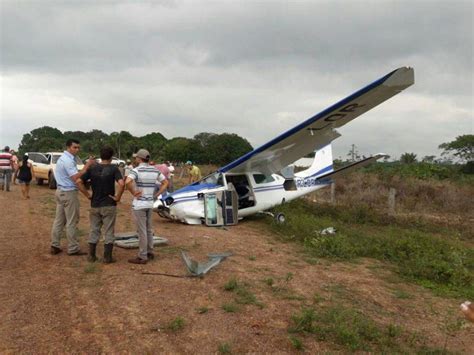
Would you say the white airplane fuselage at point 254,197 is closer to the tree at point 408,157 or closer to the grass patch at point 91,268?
the grass patch at point 91,268

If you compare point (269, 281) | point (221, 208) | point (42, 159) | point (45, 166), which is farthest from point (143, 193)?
point (42, 159)

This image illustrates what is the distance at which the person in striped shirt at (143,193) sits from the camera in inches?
255

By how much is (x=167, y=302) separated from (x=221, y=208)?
21.0 ft

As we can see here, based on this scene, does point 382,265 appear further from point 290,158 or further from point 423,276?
point 290,158

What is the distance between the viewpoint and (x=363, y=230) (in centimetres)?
1192

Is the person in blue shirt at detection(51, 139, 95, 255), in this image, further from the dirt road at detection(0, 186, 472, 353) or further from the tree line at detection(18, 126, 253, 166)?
the tree line at detection(18, 126, 253, 166)

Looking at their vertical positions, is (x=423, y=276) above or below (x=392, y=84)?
below

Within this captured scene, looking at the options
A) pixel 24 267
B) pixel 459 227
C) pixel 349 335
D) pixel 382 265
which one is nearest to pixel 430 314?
pixel 349 335

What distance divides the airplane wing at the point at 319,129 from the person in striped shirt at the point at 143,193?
4.41 metres

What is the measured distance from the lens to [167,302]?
5.00 m

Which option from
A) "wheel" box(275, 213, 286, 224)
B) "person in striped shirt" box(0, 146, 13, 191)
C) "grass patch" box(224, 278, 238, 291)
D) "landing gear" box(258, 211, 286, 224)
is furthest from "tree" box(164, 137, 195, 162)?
"grass patch" box(224, 278, 238, 291)

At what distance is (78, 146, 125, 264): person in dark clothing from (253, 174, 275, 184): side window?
6853mm

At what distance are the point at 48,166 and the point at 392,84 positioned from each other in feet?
57.5

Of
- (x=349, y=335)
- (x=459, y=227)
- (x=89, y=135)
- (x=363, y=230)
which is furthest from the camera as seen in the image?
(x=89, y=135)
